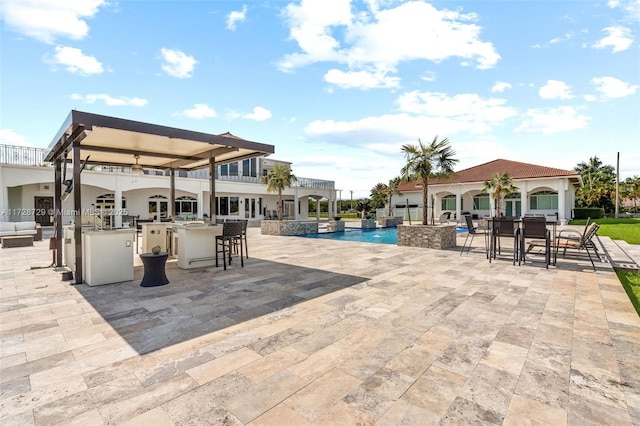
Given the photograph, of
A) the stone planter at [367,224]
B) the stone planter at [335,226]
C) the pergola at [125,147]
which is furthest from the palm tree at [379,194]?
the pergola at [125,147]

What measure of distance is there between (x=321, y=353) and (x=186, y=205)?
24317 mm

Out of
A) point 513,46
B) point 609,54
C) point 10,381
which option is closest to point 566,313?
point 10,381

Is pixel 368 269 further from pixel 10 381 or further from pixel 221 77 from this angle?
pixel 221 77

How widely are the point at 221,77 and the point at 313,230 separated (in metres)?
9.34

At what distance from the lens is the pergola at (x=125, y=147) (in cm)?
516

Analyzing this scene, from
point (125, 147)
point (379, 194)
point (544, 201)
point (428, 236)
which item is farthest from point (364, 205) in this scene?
point (125, 147)

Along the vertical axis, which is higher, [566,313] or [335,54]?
[335,54]

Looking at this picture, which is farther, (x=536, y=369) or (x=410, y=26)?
(x=410, y=26)

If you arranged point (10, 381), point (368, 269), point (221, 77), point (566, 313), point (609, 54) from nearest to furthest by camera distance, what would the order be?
point (10, 381) < point (566, 313) < point (368, 269) < point (609, 54) < point (221, 77)

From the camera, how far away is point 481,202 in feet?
94.4

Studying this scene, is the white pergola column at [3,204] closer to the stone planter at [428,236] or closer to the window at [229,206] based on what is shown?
the window at [229,206]

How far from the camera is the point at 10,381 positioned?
2434mm

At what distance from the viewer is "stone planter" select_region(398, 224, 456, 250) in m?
9.88

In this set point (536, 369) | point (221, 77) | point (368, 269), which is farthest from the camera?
point (221, 77)
